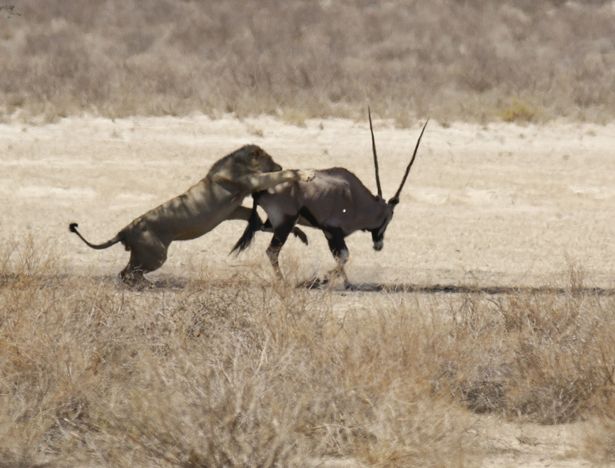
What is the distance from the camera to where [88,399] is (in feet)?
30.1

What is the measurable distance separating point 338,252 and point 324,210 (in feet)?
1.28

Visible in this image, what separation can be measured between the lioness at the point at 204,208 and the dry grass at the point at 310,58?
1177cm

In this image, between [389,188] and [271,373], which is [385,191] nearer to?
[389,188]

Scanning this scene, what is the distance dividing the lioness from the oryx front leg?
0.66m

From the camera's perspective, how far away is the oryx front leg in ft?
46.0

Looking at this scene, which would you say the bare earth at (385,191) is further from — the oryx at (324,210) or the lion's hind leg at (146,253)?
the lion's hind leg at (146,253)

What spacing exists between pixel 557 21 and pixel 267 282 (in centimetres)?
2852

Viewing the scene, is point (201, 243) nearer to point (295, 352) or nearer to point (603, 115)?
Result: point (295, 352)

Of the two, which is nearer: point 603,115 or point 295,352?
point 295,352

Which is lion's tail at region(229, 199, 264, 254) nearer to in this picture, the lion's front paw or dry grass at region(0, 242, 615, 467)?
the lion's front paw

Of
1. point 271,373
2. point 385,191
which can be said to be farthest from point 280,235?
point 385,191

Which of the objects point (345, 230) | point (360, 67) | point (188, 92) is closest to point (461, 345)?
point (345, 230)

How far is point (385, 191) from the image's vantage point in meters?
21.6

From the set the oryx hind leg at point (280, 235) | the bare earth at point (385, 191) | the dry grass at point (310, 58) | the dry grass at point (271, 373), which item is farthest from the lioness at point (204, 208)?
the dry grass at point (310, 58)
